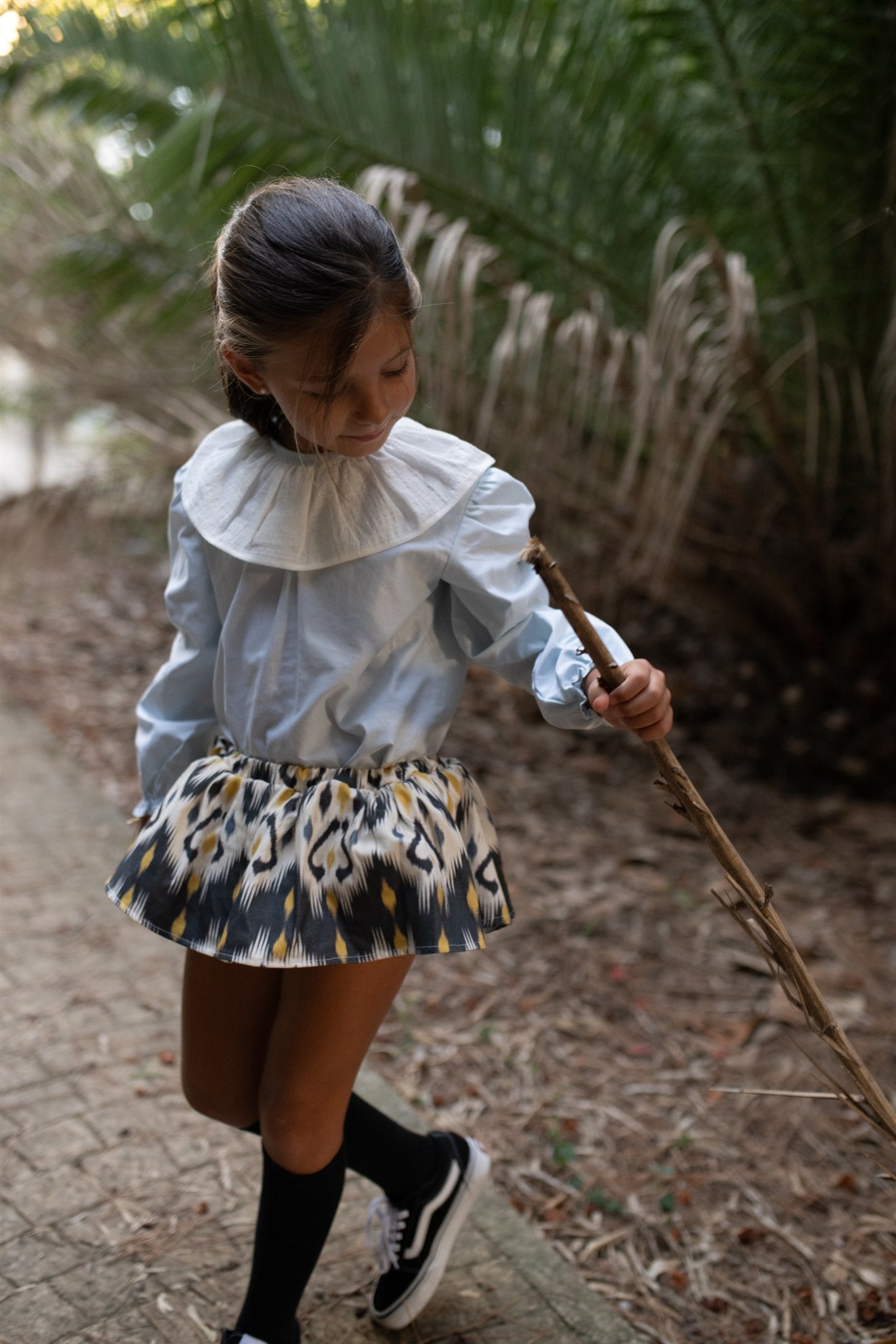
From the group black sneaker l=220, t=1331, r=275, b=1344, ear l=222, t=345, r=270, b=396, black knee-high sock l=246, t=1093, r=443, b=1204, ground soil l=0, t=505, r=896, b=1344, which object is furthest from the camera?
ground soil l=0, t=505, r=896, b=1344

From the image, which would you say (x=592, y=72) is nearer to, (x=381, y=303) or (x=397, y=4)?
(x=397, y=4)

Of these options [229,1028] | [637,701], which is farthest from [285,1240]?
[637,701]

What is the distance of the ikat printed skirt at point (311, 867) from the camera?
124cm

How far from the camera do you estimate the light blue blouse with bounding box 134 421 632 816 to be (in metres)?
1.28

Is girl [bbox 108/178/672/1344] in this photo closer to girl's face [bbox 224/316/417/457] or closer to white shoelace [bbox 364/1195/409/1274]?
girl's face [bbox 224/316/417/457]

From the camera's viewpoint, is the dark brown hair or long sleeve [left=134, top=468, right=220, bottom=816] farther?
long sleeve [left=134, top=468, right=220, bottom=816]

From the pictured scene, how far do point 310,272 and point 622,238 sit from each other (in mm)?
2272

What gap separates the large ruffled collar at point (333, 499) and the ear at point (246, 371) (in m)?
0.09

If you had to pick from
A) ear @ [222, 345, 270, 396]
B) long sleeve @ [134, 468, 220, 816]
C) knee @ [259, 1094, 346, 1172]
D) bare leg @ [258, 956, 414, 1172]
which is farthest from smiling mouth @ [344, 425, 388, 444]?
knee @ [259, 1094, 346, 1172]

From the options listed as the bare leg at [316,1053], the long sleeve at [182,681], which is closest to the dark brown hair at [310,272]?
the long sleeve at [182,681]

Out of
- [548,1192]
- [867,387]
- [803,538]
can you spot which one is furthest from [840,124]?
[548,1192]

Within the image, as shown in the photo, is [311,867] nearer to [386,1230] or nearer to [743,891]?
[743,891]

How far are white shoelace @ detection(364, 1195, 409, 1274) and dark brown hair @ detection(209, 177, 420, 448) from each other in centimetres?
108

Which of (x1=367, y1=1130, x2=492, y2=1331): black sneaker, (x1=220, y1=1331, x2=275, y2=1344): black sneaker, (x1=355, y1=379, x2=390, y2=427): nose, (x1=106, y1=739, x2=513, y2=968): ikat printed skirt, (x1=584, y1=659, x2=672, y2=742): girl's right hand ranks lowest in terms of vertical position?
(x1=220, y1=1331, x2=275, y2=1344): black sneaker
